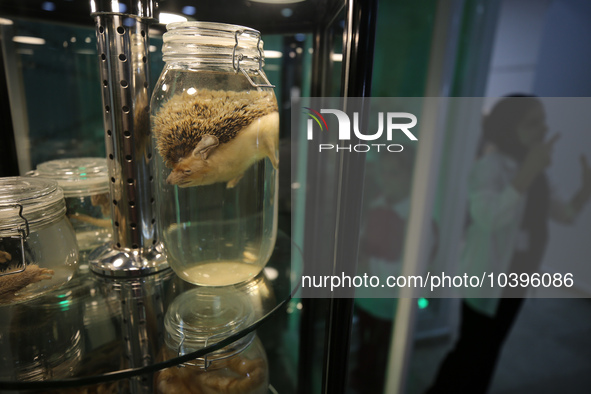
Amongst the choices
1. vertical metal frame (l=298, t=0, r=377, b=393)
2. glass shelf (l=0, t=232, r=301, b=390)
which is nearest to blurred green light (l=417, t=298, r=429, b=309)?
vertical metal frame (l=298, t=0, r=377, b=393)

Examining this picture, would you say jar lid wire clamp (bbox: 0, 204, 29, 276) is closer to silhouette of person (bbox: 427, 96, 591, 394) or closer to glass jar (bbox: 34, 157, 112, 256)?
glass jar (bbox: 34, 157, 112, 256)

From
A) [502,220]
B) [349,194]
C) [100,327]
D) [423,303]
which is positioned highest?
[349,194]

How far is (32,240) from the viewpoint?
314mm

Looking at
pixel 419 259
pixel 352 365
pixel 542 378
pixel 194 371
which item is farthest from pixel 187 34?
pixel 542 378

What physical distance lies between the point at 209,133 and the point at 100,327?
0.65 ft

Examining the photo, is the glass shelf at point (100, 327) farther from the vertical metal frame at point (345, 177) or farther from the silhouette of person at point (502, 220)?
the silhouette of person at point (502, 220)

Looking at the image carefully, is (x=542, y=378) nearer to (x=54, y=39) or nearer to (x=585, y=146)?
(x=585, y=146)

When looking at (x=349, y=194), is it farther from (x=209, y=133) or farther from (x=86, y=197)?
(x=86, y=197)

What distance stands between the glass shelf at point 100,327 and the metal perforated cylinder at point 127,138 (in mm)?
23

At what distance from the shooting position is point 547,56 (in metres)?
1.03

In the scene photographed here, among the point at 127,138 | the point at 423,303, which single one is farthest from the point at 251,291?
the point at 423,303

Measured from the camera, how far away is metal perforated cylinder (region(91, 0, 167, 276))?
34 cm

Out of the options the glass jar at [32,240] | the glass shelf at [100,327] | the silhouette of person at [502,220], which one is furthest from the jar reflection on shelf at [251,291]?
the silhouette of person at [502,220]

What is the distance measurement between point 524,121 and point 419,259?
0.54 m
